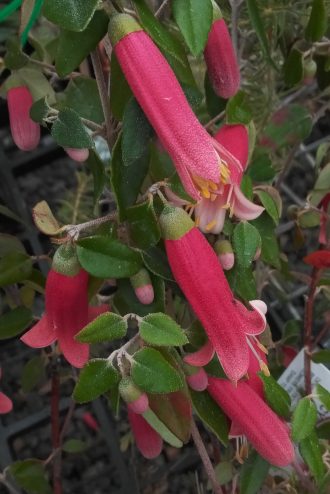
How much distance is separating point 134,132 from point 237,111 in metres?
0.12

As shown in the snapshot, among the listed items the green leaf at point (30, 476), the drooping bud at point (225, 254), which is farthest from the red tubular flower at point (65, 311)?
the green leaf at point (30, 476)

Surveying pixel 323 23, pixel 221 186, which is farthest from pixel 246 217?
pixel 323 23

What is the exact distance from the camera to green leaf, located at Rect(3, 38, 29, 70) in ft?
2.10

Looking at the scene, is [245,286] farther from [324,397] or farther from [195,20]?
[195,20]

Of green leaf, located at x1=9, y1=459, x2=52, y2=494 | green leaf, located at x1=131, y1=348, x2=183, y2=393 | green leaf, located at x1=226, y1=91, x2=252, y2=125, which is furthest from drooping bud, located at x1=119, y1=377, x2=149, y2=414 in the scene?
green leaf, located at x1=9, y1=459, x2=52, y2=494

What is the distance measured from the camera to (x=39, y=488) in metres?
0.80

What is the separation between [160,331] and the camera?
493mm

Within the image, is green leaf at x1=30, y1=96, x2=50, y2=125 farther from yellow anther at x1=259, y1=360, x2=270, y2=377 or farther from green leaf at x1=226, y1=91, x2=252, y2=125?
yellow anther at x1=259, y1=360, x2=270, y2=377

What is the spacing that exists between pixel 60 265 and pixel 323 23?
0.33 meters

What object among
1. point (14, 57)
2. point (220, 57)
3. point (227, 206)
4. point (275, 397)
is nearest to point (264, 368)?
point (275, 397)

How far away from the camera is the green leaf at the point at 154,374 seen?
19.2 inches

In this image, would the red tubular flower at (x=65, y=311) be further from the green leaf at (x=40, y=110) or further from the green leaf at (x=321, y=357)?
the green leaf at (x=321, y=357)

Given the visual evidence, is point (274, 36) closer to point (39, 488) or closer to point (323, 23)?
point (323, 23)

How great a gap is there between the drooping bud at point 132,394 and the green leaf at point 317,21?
0.36 meters
